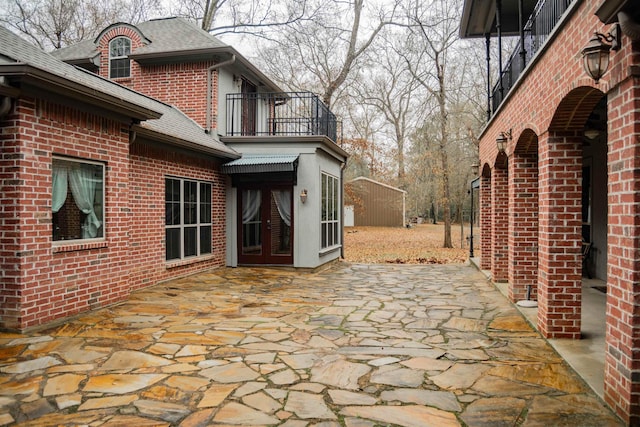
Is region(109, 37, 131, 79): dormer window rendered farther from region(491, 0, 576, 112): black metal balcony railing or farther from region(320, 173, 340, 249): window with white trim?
region(491, 0, 576, 112): black metal balcony railing

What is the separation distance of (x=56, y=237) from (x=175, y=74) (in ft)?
25.0

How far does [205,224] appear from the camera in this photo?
10867mm

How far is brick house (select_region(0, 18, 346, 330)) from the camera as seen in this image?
18.2ft

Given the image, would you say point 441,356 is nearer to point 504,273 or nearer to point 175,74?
point 504,273

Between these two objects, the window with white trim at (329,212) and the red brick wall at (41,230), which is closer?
the red brick wall at (41,230)

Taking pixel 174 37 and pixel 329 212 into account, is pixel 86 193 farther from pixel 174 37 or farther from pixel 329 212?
pixel 174 37

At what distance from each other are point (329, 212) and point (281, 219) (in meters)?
1.81

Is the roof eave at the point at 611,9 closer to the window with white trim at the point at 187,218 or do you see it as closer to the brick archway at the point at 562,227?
the brick archway at the point at 562,227

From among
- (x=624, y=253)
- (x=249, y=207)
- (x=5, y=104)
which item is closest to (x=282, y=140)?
(x=249, y=207)

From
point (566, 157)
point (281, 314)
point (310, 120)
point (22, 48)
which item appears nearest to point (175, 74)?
point (310, 120)

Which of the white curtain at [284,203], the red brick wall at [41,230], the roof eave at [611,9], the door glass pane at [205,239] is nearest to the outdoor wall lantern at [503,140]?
the roof eave at [611,9]

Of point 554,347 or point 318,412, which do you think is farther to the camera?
point 554,347

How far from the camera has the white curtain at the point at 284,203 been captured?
38.3ft

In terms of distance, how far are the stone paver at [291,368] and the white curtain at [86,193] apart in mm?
1216
